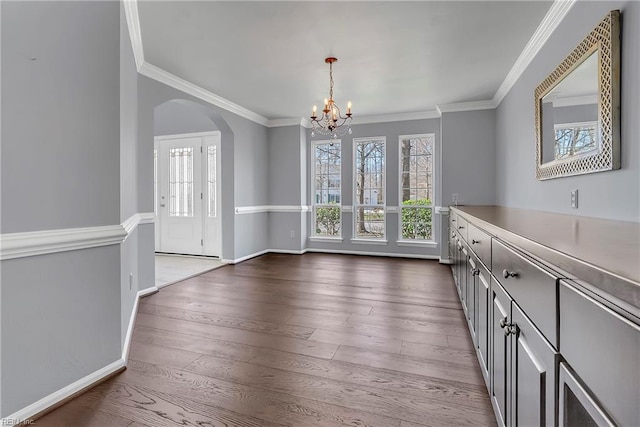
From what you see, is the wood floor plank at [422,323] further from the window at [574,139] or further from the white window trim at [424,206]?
the white window trim at [424,206]

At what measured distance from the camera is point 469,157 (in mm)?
4969

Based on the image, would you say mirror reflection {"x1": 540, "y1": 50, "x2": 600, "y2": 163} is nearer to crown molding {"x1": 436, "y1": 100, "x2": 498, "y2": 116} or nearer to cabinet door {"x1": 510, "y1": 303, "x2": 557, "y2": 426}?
cabinet door {"x1": 510, "y1": 303, "x2": 557, "y2": 426}

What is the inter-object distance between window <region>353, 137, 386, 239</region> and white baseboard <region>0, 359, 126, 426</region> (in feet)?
14.8

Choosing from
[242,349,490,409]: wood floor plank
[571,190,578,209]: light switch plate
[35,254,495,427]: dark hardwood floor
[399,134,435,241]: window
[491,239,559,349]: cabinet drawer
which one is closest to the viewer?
[491,239,559,349]: cabinet drawer

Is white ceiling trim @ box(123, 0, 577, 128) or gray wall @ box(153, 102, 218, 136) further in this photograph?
gray wall @ box(153, 102, 218, 136)

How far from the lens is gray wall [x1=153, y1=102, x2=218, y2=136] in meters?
4.86

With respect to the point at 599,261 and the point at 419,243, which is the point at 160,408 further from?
the point at 419,243

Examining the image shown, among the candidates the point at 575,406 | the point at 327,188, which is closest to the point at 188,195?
the point at 327,188

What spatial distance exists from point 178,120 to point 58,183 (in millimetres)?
4183

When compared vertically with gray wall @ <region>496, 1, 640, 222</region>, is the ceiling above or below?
above

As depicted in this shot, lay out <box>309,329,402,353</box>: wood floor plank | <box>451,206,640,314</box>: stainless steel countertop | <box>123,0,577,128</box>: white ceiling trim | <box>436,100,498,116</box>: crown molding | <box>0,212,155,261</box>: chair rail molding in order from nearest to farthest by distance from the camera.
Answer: <box>451,206,640,314</box>: stainless steel countertop
<box>0,212,155,261</box>: chair rail molding
<box>309,329,402,353</box>: wood floor plank
<box>123,0,577,128</box>: white ceiling trim
<box>436,100,498,116</box>: crown molding

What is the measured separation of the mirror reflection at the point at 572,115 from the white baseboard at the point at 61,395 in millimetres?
3087

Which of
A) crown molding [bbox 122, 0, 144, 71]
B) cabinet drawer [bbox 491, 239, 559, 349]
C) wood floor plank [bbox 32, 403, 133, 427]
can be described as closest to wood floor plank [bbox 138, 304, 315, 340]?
wood floor plank [bbox 32, 403, 133, 427]

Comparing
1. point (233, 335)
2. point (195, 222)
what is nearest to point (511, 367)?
point (233, 335)
